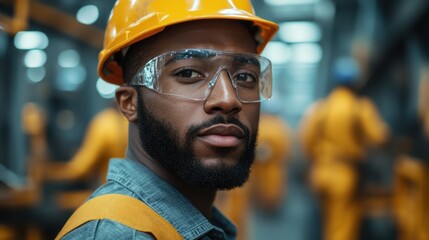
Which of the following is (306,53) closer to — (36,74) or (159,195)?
(36,74)

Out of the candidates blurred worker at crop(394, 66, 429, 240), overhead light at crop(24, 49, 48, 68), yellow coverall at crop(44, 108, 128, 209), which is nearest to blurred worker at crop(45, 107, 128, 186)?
yellow coverall at crop(44, 108, 128, 209)

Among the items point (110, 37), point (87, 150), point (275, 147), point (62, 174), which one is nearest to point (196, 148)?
point (110, 37)

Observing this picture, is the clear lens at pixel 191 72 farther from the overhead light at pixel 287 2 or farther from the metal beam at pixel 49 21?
the overhead light at pixel 287 2

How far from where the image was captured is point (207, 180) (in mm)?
1740

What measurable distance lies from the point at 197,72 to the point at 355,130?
5.41 metres

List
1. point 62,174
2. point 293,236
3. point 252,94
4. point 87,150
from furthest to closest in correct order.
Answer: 1. point 293,236
2. point 62,174
3. point 87,150
4. point 252,94

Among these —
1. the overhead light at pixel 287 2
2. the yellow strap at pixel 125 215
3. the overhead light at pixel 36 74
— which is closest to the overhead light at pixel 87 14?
the overhead light at pixel 36 74

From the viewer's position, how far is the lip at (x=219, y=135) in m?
1.73

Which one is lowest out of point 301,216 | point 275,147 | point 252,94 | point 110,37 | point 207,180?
point 301,216

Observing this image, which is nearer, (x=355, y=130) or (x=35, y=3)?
(x=35, y=3)

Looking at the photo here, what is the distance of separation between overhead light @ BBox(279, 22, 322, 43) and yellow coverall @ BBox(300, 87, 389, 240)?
590 cm

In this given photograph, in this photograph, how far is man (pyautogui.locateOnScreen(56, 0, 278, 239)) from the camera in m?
1.74

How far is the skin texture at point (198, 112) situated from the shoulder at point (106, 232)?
33 centimetres

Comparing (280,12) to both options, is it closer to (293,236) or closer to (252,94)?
(293,236)
